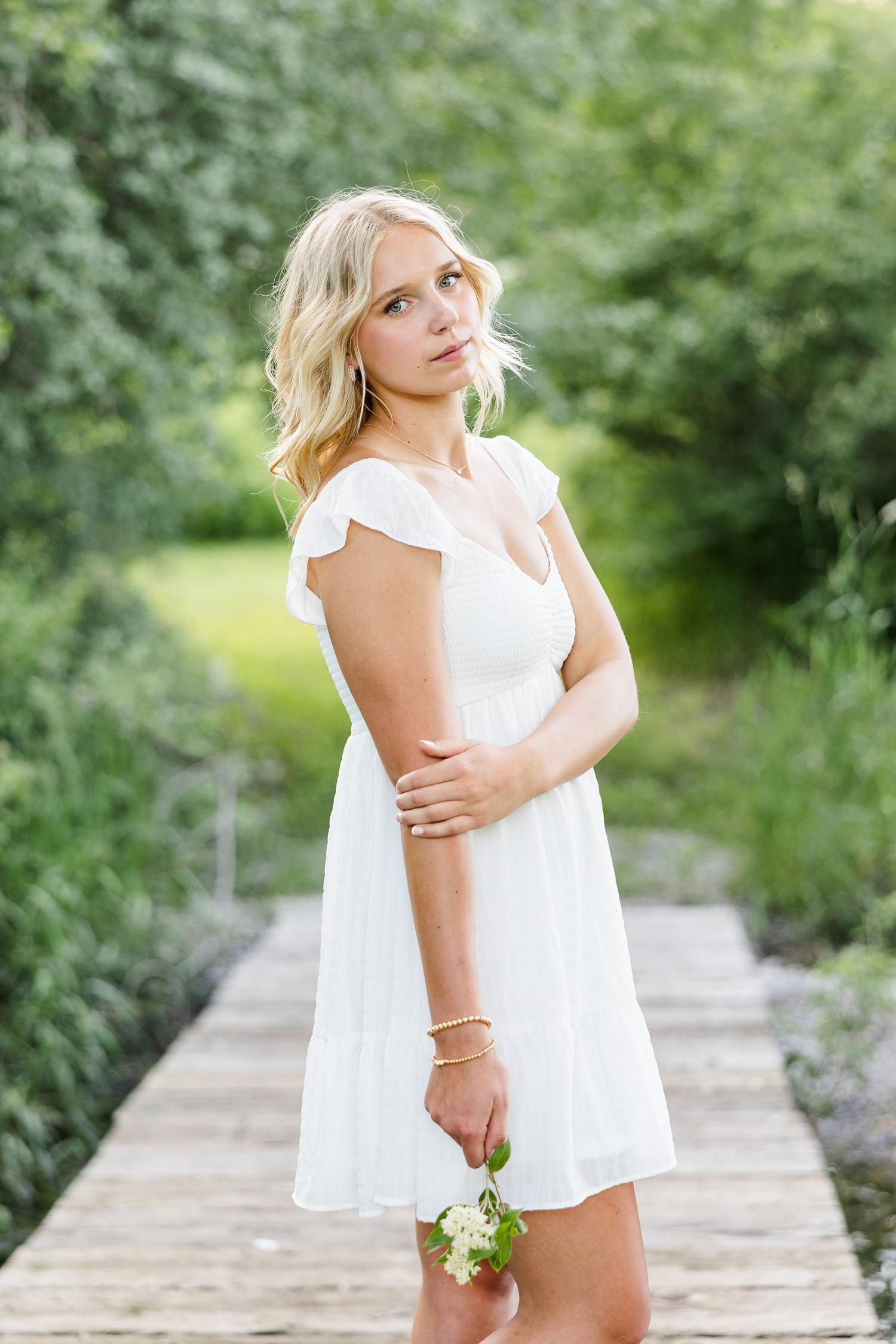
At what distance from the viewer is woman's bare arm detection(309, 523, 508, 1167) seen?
124 centimetres

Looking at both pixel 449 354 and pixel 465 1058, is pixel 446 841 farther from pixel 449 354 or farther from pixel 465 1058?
pixel 449 354

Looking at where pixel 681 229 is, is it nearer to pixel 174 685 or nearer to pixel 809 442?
pixel 809 442

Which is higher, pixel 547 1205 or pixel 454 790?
pixel 454 790

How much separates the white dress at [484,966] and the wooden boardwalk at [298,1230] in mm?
923

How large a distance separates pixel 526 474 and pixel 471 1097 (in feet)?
2.20

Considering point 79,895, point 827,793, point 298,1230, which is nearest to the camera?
point 298,1230

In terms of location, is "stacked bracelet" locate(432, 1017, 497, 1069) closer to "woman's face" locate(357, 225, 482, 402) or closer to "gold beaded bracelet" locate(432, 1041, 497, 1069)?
"gold beaded bracelet" locate(432, 1041, 497, 1069)

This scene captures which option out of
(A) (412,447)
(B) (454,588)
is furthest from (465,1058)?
(A) (412,447)

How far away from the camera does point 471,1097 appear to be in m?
1.24

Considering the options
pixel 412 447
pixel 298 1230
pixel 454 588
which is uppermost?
pixel 412 447

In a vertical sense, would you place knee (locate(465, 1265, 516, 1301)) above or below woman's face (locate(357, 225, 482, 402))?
below

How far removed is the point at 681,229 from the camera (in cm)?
709

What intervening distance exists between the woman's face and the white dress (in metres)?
0.11

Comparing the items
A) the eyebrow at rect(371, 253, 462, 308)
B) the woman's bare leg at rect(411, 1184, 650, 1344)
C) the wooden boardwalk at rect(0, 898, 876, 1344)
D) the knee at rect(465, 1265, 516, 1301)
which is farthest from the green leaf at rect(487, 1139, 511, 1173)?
the wooden boardwalk at rect(0, 898, 876, 1344)
